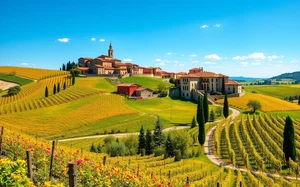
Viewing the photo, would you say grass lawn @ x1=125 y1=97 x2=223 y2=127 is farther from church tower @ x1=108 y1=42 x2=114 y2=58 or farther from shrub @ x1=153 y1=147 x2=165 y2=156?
church tower @ x1=108 y1=42 x2=114 y2=58

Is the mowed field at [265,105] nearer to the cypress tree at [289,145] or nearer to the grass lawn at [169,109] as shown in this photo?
the grass lawn at [169,109]

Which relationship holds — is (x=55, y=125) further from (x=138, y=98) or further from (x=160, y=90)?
(x=160, y=90)

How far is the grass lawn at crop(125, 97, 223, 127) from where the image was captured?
66.7m

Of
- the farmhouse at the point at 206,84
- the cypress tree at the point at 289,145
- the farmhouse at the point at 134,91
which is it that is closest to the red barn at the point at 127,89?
the farmhouse at the point at 134,91

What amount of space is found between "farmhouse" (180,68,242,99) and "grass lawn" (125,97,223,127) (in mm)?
6430

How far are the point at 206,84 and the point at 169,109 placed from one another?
2565 centimetres

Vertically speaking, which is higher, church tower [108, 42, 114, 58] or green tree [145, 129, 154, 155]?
church tower [108, 42, 114, 58]

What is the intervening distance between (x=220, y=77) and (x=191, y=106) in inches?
782

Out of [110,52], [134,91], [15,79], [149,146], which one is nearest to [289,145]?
[149,146]

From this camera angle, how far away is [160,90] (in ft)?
316

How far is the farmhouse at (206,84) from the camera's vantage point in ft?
315

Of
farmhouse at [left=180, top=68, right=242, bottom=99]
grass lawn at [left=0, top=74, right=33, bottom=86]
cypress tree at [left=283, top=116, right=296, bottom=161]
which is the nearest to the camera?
cypress tree at [left=283, top=116, right=296, bottom=161]

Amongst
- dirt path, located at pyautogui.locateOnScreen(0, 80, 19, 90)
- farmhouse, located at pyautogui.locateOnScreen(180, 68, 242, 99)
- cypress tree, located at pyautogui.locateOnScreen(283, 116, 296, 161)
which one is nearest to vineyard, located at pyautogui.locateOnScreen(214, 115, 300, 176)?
cypress tree, located at pyautogui.locateOnScreen(283, 116, 296, 161)

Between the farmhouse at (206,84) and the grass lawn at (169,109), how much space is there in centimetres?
643
